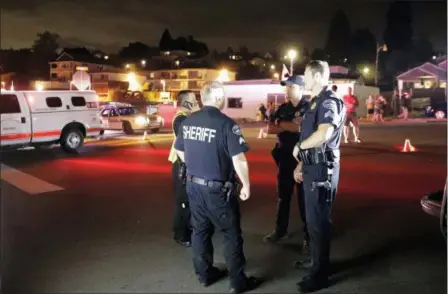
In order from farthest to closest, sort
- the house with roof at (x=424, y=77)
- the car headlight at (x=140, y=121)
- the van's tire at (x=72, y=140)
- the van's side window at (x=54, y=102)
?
the house with roof at (x=424, y=77), the car headlight at (x=140, y=121), the van's tire at (x=72, y=140), the van's side window at (x=54, y=102)

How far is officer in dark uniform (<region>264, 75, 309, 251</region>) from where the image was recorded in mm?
4918

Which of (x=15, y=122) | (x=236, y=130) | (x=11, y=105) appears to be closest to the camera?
(x=236, y=130)

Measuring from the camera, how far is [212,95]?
389 cm

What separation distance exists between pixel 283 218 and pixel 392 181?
166 inches

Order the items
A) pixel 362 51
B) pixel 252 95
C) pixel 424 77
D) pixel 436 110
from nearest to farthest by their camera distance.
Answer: pixel 436 110, pixel 252 95, pixel 362 51, pixel 424 77

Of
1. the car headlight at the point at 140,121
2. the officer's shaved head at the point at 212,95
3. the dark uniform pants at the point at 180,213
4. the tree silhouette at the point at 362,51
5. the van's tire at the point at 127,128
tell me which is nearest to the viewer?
the officer's shaved head at the point at 212,95

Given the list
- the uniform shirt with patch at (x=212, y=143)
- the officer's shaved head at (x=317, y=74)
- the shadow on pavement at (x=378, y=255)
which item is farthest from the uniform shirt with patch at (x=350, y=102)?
the uniform shirt with patch at (x=212, y=143)

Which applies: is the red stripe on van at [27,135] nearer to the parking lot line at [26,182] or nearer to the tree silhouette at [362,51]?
the parking lot line at [26,182]

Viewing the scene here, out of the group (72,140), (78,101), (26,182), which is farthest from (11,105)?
(26,182)

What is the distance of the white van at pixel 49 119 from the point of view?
12143 mm

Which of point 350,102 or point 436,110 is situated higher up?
point 350,102

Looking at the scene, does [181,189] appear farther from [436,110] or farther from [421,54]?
[421,54]

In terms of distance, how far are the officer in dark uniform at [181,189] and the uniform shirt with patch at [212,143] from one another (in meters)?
0.94

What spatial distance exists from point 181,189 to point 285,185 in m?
1.04
